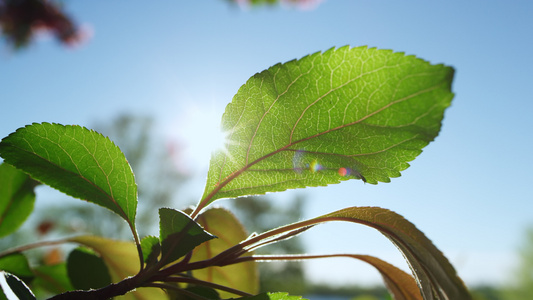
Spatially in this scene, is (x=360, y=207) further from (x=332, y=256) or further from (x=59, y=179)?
(x=59, y=179)

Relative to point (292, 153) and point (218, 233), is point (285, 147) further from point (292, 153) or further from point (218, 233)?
point (218, 233)

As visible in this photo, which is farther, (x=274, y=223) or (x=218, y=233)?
(x=274, y=223)

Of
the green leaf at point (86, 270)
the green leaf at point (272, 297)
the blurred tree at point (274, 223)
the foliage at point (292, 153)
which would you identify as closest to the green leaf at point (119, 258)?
the green leaf at point (86, 270)

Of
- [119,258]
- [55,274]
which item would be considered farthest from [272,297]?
[55,274]

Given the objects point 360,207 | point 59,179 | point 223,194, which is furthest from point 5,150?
point 360,207

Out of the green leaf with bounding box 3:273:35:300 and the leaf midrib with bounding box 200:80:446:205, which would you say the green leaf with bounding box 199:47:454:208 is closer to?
the leaf midrib with bounding box 200:80:446:205

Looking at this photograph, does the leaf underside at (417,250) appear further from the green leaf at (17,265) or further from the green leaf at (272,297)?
the green leaf at (17,265)
